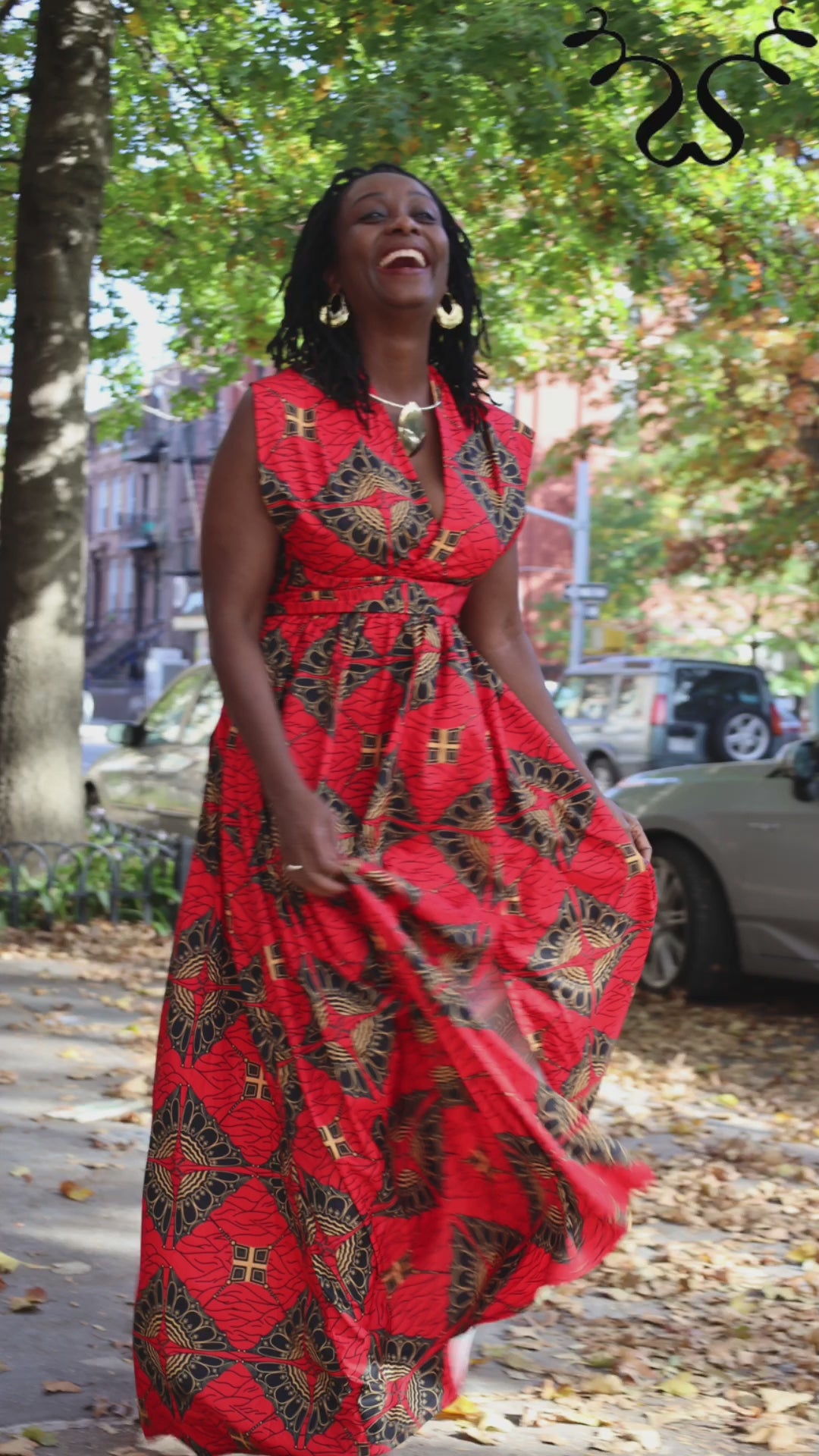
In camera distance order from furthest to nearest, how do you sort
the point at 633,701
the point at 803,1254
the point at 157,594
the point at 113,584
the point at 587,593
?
the point at 113,584 < the point at 157,594 < the point at 587,593 < the point at 633,701 < the point at 803,1254

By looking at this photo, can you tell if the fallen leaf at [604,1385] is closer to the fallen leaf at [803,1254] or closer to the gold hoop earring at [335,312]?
the fallen leaf at [803,1254]

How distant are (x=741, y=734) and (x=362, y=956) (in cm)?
2338

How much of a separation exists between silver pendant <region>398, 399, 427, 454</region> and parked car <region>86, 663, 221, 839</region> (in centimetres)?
1016

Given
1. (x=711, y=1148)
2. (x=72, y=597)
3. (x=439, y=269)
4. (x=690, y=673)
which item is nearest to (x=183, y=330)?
(x=72, y=597)

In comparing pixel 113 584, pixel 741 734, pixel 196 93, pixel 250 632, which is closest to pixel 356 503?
pixel 250 632

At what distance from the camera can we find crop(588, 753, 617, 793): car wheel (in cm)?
2614

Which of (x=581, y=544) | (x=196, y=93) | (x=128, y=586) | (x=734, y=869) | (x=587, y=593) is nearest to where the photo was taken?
(x=734, y=869)

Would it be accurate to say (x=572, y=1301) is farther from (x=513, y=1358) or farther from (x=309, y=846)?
(x=309, y=846)

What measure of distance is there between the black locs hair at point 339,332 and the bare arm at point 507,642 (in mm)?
280

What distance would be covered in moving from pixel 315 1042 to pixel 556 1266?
0.52 metres

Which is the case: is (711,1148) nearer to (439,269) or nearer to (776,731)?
(439,269)

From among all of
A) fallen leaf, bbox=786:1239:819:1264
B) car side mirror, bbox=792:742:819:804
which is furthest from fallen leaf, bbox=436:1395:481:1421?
car side mirror, bbox=792:742:819:804

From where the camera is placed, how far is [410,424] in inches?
127

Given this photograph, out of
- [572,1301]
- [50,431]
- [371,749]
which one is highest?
[50,431]
